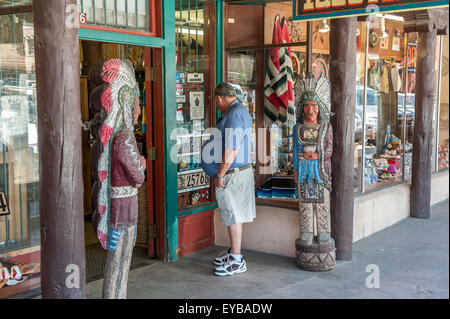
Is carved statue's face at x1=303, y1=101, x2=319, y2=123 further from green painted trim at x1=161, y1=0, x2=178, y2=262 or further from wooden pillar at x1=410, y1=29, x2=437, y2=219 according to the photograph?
wooden pillar at x1=410, y1=29, x2=437, y2=219

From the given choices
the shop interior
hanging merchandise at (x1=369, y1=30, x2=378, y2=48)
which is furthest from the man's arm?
hanging merchandise at (x1=369, y1=30, x2=378, y2=48)

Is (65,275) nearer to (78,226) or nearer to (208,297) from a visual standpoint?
(78,226)

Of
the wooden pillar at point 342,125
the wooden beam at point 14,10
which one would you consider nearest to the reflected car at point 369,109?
→ the wooden pillar at point 342,125

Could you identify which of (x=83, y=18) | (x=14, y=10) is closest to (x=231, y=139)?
(x=83, y=18)

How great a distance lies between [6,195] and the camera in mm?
4660

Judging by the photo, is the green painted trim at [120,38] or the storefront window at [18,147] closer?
the storefront window at [18,147]

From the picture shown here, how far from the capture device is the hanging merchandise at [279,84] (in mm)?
6473

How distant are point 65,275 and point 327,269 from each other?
9.78 ft

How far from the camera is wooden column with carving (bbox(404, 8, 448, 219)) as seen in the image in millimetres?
8016

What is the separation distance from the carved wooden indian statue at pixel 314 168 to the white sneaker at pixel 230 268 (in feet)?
2.15

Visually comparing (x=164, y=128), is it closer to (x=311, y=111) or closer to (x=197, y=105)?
(x=197, y=105)

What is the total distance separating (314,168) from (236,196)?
871mm

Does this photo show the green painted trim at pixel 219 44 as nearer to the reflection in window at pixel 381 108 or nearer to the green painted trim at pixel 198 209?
the green painted trim at pixel 198 209
